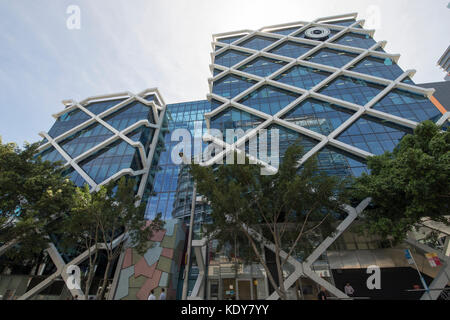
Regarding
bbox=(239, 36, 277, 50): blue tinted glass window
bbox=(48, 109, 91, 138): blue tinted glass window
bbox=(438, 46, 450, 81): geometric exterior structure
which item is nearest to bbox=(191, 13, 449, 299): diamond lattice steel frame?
bbox=(239, 36, 277, 50): blue tinted glass window

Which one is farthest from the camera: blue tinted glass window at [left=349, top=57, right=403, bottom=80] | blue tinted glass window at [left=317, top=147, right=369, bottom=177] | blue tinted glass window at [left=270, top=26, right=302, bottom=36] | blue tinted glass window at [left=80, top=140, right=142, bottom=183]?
blue tinted glass window at [left=270, top=26, right=302, bottom=36]

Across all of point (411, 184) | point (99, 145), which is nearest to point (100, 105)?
point (99, 145)

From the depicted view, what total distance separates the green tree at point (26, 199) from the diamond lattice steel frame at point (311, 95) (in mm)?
11737

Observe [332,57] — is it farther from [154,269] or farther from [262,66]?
[154,269]

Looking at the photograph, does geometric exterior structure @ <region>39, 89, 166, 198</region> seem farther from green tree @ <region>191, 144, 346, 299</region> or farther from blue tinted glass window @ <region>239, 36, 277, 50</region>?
blue tinted glass window @ <region>239, 36, 277, 50</region>

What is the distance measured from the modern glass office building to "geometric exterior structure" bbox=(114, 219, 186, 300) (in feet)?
0.31

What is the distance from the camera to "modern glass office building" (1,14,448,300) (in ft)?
61.7

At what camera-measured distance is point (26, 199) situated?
1673 centimetres

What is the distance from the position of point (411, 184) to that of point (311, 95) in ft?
56.0

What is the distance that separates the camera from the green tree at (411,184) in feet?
37.2

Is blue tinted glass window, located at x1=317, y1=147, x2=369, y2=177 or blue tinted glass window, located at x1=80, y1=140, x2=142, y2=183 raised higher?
blue tinted glass window, located at x1=80, y1=140, x2=142, y2=183

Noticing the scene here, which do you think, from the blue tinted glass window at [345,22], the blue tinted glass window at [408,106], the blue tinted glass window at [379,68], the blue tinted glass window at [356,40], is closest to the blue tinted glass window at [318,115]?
the blue tinted glass window at [408,106]

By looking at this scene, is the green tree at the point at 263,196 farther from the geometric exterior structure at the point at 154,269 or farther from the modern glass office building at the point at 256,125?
the geometric exterior structure at the point at 154,269
